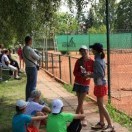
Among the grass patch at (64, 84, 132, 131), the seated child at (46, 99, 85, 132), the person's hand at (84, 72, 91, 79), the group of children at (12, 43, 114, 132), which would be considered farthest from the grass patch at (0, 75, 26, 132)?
the seated child at (46, 99, 85, 132)

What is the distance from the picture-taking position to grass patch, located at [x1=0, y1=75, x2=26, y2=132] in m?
9.99

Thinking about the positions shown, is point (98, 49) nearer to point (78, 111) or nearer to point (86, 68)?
point (86, 68)

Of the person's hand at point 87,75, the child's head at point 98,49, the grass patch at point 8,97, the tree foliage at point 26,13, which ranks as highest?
the tree foliage at point 26,13

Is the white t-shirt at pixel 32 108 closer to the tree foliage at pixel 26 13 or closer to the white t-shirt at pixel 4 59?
the tree foliage at pixel 26 13

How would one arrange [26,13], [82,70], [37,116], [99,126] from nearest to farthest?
[37,116]
[82,70]
[99,126]
[26,13]

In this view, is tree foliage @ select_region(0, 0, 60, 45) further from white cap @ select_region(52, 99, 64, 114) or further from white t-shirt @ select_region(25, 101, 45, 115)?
white cap @ select_region(52, 99, 64, 114)

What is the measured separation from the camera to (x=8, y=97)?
1403 centimetres

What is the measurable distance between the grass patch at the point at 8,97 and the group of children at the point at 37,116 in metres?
1.74

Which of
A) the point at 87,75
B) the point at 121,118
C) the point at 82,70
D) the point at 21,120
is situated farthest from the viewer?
the point at 121,118

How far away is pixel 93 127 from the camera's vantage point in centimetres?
907

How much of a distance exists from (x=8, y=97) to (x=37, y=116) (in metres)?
6.95

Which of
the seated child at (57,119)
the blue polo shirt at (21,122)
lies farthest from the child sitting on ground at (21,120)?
the seated child at (57,119)

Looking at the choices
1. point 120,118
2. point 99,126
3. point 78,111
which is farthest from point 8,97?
point 99,126

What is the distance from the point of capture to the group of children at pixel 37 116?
6.31 metres
